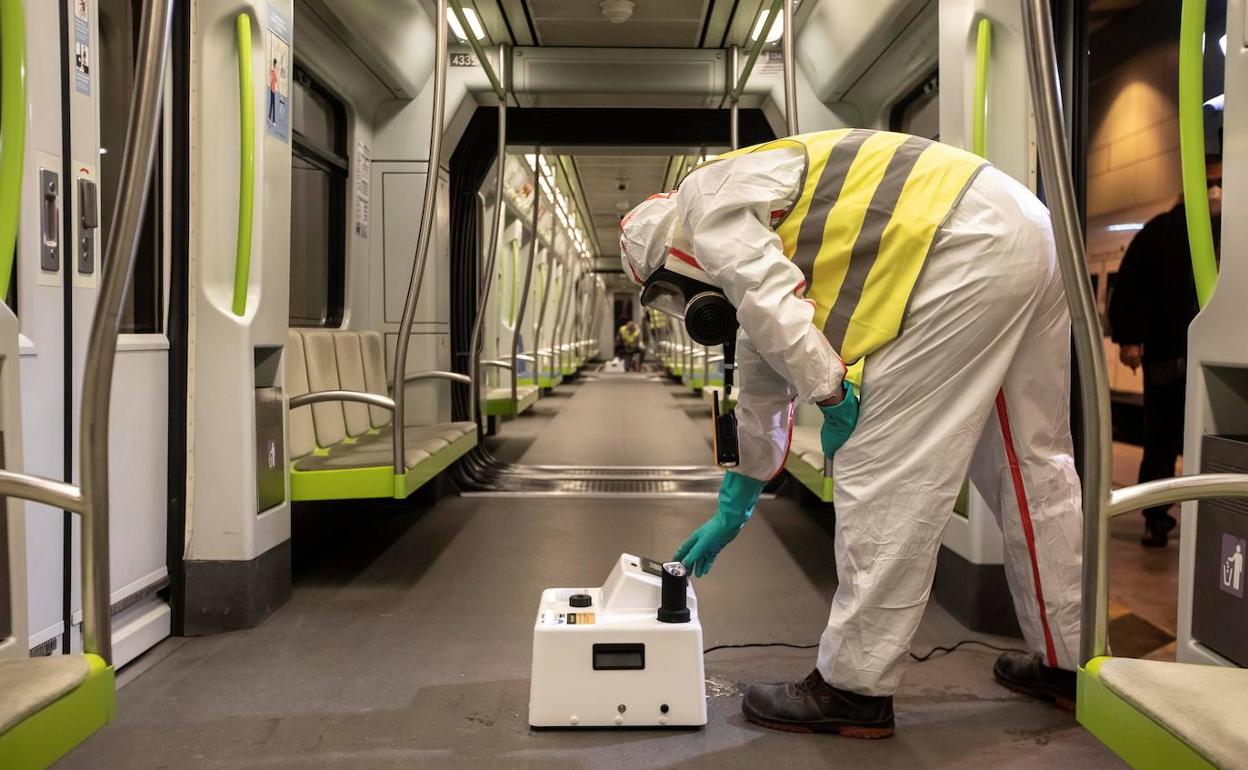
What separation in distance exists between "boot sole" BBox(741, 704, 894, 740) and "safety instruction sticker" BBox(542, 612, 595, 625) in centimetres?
46

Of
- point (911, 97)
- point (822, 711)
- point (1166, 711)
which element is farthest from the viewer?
point (911, 97)

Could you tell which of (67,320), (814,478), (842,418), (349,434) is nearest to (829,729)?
(842,418)

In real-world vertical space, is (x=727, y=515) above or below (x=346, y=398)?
below

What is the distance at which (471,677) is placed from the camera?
2607 mm

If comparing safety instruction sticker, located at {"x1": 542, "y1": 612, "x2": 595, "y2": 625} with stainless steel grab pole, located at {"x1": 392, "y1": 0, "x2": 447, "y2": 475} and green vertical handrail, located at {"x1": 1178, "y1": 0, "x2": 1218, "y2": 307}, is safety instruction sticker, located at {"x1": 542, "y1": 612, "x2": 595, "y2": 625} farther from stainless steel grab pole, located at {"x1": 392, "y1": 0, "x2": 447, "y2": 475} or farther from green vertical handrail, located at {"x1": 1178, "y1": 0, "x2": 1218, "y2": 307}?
green vertical handrail, located at {"x1": 1178, "y1": 0, "x2": 1218, "y2": 307}

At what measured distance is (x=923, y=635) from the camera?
3.00 metres

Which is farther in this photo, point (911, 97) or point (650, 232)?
point (911, 97)

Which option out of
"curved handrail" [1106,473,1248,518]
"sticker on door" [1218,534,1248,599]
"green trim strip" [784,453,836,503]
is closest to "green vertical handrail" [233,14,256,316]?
"green trim strip" [784,453,836,503]

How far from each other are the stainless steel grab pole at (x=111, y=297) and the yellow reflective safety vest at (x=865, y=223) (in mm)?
1246

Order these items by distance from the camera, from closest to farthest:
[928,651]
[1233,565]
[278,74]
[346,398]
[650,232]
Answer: [1233,565], [650,232], [928,651], [278,74], [346,398]

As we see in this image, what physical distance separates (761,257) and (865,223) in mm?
263

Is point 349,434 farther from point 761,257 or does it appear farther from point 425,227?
point 761,257

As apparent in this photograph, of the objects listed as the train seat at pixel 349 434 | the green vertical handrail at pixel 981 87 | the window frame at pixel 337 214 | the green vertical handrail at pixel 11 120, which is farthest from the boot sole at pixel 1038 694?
the window frame at pixel 337 214

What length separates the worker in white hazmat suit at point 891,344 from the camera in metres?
2.08
